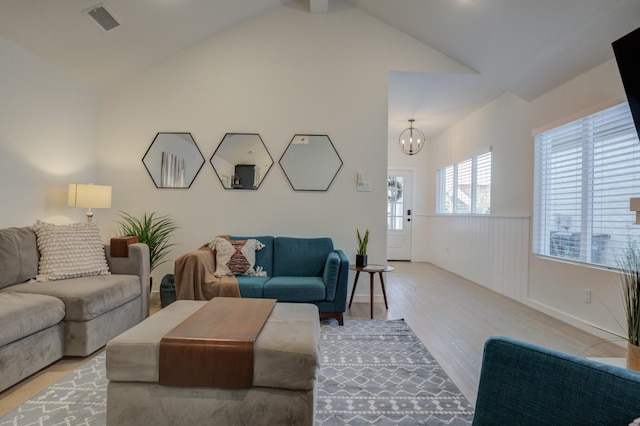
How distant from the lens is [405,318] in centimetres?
344

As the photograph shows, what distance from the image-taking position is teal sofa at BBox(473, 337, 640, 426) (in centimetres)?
74

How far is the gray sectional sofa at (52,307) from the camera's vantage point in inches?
77.6

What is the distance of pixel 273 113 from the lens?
403 cm

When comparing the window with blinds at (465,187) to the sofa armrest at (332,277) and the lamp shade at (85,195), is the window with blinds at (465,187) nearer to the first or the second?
the sofa armrest at (332,277)

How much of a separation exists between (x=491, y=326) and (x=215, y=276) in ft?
8.58

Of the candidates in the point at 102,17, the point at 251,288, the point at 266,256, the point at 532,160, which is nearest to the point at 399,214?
the point at 532,160

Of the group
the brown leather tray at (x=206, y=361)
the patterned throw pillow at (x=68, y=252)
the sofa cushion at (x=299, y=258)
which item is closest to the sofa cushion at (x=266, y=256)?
the sofa cushion at (x=299, y=258)

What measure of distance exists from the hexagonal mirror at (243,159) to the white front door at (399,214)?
4.08 m

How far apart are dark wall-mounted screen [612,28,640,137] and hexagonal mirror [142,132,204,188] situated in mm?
3800

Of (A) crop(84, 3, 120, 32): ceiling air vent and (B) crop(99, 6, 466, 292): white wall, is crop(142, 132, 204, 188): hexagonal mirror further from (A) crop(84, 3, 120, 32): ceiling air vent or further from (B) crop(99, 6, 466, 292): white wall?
(A) crop(84, 3, 120, 32): ceiling air vent

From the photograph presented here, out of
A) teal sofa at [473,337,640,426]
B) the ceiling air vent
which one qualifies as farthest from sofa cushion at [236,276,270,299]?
the ceiling air vent

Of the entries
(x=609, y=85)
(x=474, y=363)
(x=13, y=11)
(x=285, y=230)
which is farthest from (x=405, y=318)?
(x=13, y=11)

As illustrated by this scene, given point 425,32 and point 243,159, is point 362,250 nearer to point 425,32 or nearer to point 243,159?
point 243,159

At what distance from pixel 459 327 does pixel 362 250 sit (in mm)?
1184
